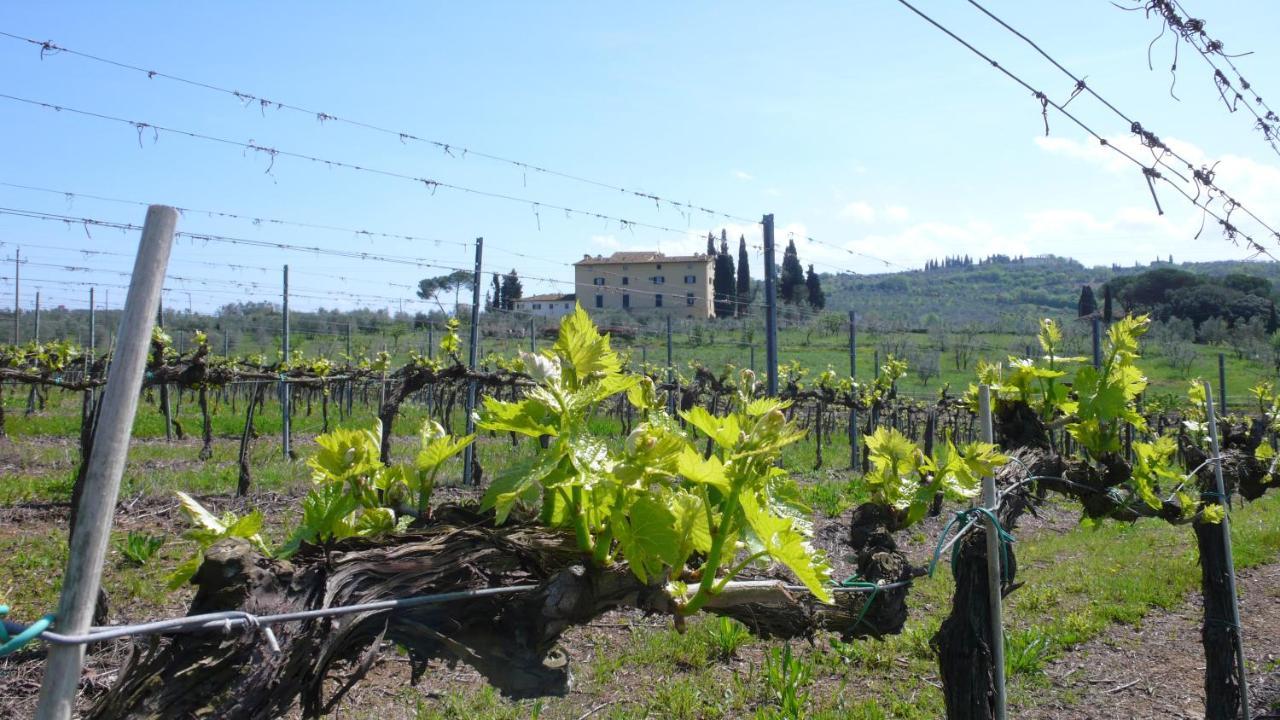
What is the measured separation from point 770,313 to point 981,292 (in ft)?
232

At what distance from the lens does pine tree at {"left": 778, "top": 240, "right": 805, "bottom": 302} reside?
55.9 m

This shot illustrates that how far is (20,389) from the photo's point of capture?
2388 cm

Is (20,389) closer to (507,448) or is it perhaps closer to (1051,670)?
(507,448)

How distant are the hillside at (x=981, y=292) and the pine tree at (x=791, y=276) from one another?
15.5 ft

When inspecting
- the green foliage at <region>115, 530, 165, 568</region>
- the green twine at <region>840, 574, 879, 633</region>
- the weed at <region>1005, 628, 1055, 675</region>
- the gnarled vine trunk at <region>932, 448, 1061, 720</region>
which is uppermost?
the green twine at <region>840, 574, 879, 633</region>

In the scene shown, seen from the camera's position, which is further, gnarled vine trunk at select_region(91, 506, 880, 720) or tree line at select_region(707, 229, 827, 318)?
tree line at select_region(707, 229, 827, 318)

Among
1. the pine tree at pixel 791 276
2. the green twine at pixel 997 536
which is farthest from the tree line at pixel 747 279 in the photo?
the green twine at pixel 997 536

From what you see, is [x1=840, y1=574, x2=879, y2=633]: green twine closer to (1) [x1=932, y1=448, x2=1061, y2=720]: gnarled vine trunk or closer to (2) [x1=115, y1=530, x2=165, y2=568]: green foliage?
(1) [x1=932, y1=448, x2=1061, y2=720]: gnarled vine trunk

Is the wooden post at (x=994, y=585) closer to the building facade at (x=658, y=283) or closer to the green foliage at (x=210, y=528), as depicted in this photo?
the green foliage at (x=210, y=528)

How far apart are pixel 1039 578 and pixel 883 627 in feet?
19.9

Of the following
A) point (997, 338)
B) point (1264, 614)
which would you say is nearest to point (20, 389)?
point (1264, 614)

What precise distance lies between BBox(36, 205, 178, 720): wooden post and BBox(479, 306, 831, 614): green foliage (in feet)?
1.45

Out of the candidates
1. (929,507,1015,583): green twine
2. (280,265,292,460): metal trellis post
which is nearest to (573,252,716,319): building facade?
(280,265,292,460): metal trellis post

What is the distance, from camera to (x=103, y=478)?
0.90m
